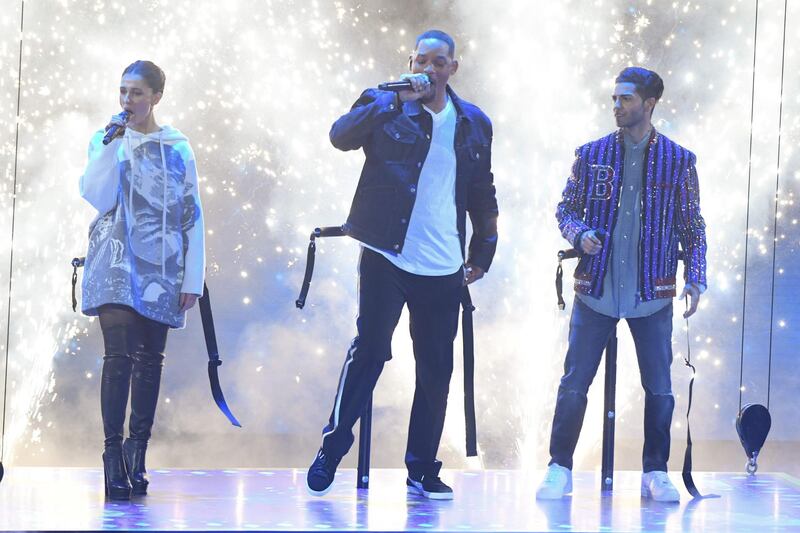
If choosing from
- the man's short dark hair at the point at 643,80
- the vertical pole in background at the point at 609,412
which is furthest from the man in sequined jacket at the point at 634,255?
the vertical pole in background at the point at 609,412

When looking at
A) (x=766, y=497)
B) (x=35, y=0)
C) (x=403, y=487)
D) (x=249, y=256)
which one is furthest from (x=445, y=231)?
(x=35, y=0)

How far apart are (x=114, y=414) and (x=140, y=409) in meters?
0.15

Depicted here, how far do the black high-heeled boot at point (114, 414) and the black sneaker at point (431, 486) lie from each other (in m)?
0.86

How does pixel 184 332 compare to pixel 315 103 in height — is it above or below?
below

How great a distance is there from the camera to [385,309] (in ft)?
12.5

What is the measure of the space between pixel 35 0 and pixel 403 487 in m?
3.27

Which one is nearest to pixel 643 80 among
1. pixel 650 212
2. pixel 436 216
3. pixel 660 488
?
pixel 650 212

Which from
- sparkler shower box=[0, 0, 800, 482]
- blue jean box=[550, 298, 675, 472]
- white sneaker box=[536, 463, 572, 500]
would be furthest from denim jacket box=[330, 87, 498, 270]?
sparkler shower box=[0, 0, 800, 482]

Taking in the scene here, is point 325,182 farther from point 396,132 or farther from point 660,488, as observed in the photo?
point 660,488

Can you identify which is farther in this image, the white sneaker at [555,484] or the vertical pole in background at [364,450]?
the vertical pole in background at [364,450]

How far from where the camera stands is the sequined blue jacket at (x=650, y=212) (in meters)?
4.05

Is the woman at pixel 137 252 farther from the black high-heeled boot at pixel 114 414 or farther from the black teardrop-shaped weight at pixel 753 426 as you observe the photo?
the black teardrop-shaped weight at pixel 753 426

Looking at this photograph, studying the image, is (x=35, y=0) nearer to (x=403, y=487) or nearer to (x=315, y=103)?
(x=315, y=103)

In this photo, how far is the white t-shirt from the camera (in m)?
3.83
